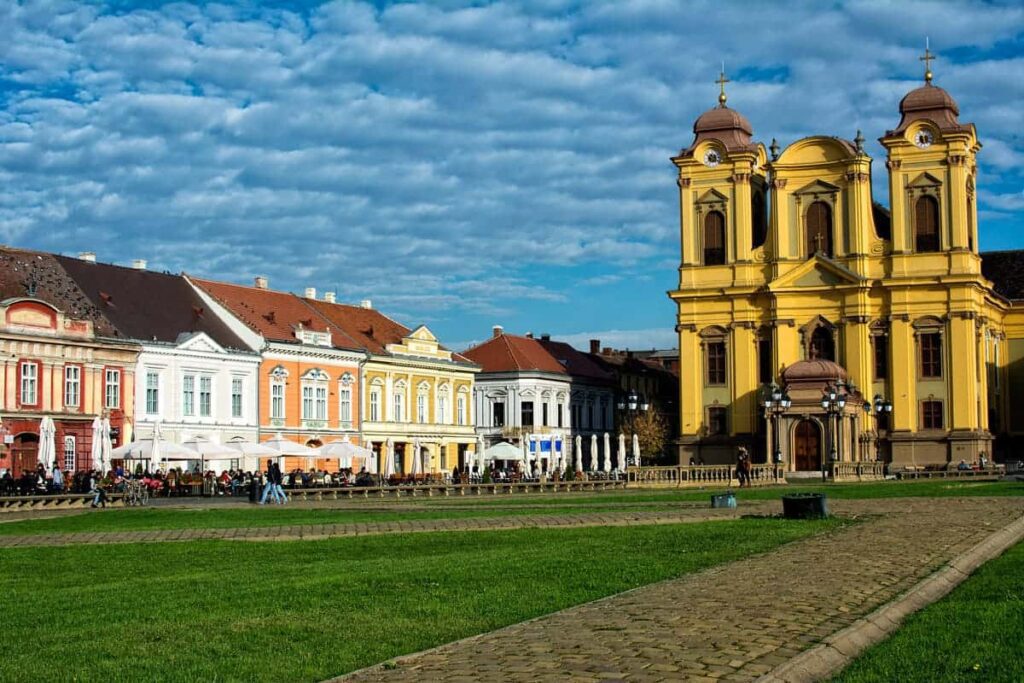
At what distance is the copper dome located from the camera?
257ft

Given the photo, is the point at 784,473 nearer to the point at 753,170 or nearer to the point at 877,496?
the point at 753,170

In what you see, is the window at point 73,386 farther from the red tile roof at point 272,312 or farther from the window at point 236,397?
the red tile roof at point 272,312

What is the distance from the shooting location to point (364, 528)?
1117 inches

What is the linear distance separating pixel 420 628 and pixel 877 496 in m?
30.4

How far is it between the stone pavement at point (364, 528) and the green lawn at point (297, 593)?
162cm

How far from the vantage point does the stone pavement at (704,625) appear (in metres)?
10.7

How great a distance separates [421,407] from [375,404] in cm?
509

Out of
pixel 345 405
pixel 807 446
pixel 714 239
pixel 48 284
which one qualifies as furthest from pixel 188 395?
pixel 714 239

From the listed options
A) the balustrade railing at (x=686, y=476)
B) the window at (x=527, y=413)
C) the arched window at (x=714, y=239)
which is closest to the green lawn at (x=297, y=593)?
the balustrade railing at (x=686, y=476)

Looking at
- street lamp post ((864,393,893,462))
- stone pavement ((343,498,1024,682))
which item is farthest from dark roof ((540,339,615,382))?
stone pavement ((343,498,1024,682))

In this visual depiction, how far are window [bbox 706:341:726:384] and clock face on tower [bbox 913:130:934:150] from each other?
16187 mm

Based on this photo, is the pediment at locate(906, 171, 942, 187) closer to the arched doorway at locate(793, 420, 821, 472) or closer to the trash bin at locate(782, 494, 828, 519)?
the arched doorway at locate(793, 420, 821, 472)

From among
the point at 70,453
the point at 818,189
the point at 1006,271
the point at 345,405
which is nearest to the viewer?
the point at 70,453

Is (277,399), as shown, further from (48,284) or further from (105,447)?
(105,447)
